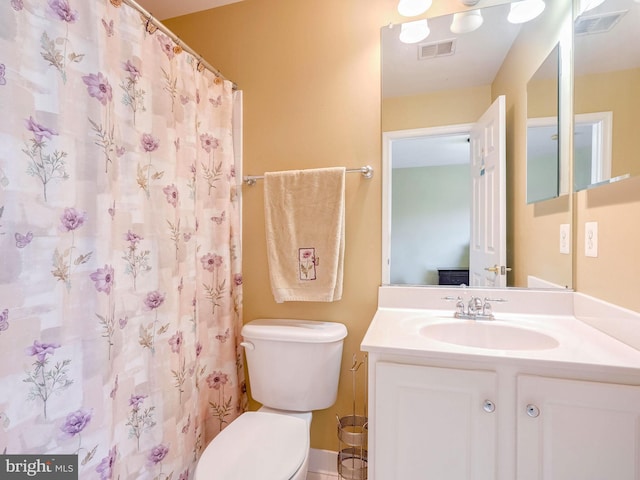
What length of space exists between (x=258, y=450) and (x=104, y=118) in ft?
3.89

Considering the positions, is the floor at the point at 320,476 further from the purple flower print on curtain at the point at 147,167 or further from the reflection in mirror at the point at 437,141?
the purple flower print on curtain at the point at 147,167

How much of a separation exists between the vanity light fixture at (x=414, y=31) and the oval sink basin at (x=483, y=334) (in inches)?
49.2

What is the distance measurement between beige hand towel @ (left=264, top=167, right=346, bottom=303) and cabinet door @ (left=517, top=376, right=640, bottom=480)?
2.68 feet

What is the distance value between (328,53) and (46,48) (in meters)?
1.11

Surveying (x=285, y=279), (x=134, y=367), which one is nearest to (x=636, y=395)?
(x=285, y=279)

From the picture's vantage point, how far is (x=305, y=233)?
1.51 meters

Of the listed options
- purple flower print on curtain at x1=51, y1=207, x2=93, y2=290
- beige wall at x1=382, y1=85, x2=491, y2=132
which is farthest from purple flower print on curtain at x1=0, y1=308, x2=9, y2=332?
beige wall at x1=382, y1=85, x2=491, y2=132

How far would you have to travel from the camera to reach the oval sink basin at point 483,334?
3.84ft

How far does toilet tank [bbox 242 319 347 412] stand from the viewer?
1.38 meters

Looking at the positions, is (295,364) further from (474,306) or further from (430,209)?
(430,209)

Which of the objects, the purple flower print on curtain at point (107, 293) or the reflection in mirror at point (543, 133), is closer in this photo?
the purple flower print on curtain at point (107, 293)

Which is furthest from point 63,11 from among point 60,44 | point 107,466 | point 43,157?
point 107,466

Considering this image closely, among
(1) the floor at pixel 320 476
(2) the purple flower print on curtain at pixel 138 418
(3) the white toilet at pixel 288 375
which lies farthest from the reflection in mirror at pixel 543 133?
(2) the purple flower print on curtain at pixel 138 418

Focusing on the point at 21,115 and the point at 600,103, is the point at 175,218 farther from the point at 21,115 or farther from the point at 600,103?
the point at 600,103
